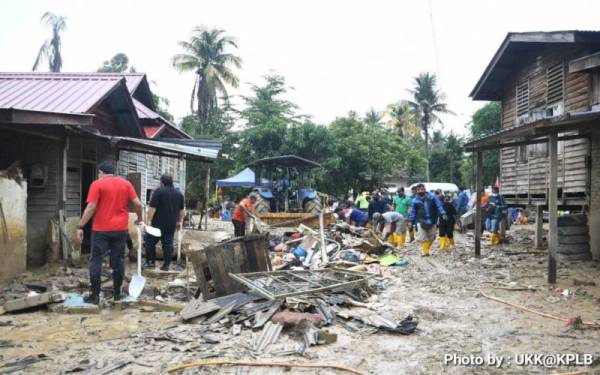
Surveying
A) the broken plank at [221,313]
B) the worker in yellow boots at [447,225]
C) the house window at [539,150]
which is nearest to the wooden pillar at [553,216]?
the worker in yellow boots at [447,225]

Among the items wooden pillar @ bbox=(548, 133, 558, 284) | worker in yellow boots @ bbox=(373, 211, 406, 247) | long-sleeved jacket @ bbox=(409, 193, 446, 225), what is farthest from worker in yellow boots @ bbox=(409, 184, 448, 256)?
wooden pillar @ bbox=(548, 133, 558, 284)

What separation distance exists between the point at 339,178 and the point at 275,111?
8.34 metres

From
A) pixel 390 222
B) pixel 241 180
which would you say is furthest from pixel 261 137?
pixel 390 222

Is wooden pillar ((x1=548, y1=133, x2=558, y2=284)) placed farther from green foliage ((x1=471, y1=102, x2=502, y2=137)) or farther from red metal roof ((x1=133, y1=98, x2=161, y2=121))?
green foliage ((x1=471, y1=102, x2=502, y2=137))

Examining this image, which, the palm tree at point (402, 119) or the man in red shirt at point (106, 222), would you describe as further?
the palm tree at point (402, 119)

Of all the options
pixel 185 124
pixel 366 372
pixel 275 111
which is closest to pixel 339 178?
pixel 275 111

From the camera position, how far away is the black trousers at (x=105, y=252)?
5.86m

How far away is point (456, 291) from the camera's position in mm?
7270

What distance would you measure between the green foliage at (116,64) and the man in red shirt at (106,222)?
3404 centimetres

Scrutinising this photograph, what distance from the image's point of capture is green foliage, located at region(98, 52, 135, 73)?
36906mm

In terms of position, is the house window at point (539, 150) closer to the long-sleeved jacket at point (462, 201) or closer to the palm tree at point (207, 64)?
the long-sleeved jacket at point (462, 201)

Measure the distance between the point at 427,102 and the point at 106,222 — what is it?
A: 4337cm

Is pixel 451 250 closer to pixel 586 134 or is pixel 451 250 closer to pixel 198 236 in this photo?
pixel 586 134

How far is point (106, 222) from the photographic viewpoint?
5.89 meters
